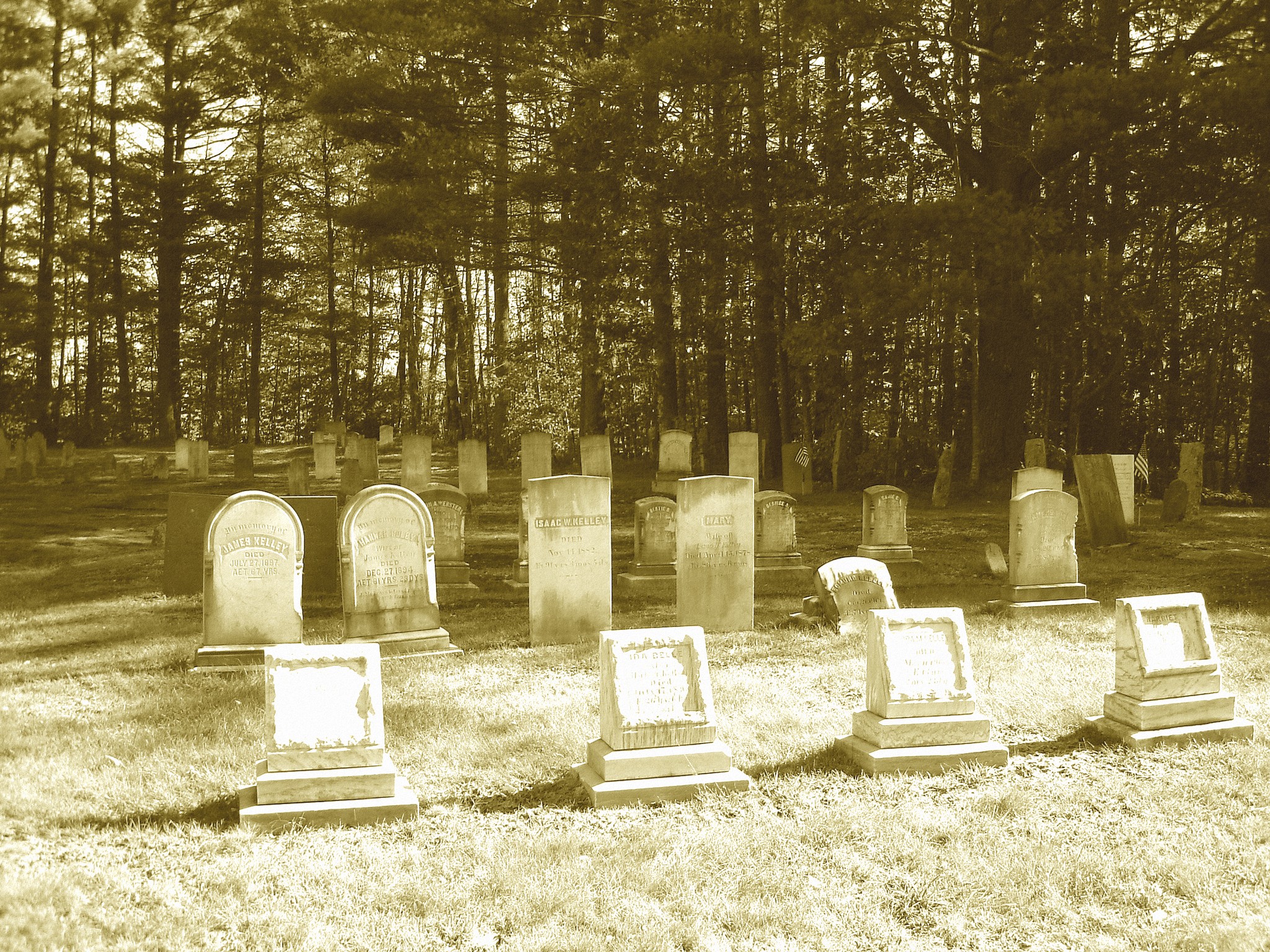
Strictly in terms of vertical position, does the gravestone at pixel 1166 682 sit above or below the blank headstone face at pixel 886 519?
below

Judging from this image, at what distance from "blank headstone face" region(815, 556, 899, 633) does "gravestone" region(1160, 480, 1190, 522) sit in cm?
943

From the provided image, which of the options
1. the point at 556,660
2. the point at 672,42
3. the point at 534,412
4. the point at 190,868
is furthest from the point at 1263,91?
the point at 534,412

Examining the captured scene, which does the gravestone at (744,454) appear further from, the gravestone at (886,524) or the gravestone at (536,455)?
the gravestone at (886,524)

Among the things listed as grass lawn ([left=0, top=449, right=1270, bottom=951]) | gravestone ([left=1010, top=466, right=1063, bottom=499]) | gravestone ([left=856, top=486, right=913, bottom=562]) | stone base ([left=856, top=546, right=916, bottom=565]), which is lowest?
grass lawn ([left=0, top=449, right=1270, bottom=951])

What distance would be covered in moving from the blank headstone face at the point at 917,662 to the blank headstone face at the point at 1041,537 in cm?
431

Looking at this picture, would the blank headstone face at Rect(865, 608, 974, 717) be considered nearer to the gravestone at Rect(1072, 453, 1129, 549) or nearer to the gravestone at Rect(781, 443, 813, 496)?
the gravestone at Rect(1072, 453, 1129, 549)

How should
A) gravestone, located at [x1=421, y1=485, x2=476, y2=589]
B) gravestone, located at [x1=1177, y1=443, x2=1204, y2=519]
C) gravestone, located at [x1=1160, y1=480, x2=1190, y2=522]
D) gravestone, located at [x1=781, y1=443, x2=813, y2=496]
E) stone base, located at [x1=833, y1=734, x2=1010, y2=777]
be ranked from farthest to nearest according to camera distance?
gravestone, located at [x1=781, y1=443, x2=813, y2=496], gravestone, located at [x1=1177, y1=443, x2=1204, y2=519], gravestone, located at [x1=1160, y1=480, x2=1190, y2=522], gravestone, located at [x1=421, y1=485, x2=476, y2=589], stone base, located at [x1=833, y1=734, x2=1010, y2=777]

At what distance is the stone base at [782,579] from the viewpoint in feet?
38.3

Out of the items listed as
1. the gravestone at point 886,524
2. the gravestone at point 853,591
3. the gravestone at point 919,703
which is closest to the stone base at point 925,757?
the gravestone at point 919,703

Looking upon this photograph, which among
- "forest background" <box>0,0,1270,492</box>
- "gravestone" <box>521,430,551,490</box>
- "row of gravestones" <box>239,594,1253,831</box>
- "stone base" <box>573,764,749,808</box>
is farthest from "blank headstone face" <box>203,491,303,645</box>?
"forest background" <box>0,0,1270,492</box>

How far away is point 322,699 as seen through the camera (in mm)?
5051

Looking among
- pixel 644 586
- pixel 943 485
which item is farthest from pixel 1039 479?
pixel 943 485

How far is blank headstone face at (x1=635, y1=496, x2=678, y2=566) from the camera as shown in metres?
11.8

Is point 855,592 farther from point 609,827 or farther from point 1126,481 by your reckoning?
point 1126,481
